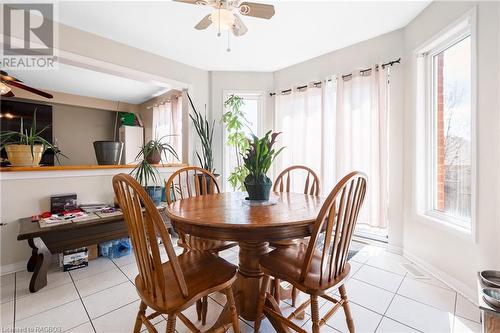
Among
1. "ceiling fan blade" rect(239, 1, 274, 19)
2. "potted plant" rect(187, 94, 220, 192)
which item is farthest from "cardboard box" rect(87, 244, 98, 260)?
"ceiling fan blade" rect(239, 1, 274, 19)

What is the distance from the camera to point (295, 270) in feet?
4.08

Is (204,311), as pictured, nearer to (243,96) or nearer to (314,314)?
(314,314)

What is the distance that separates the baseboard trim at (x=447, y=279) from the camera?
178cm

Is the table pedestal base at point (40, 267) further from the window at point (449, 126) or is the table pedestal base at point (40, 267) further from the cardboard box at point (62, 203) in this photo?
the window at point (449, 126)

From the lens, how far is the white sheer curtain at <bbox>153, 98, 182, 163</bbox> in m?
4.27

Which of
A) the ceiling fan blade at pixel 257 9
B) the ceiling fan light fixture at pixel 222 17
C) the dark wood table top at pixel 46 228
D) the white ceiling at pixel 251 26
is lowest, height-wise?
the dark wood table top at pixel 46 228

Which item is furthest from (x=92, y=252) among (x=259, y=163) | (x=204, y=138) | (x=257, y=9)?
(x=257, y=9)

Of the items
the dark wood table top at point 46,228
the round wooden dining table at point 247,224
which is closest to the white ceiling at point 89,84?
the dark wood table top at point 46,228

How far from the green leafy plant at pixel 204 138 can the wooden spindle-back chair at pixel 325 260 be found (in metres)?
2.37

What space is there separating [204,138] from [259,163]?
211cm

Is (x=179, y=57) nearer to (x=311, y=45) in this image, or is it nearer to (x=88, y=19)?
(x=88, y=19)

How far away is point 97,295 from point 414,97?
3501mm

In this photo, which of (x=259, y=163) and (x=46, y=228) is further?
(x=46, y=228)

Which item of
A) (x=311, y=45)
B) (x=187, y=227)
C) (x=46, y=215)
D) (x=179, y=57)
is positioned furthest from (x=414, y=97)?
(x=46, y=215)
